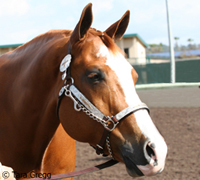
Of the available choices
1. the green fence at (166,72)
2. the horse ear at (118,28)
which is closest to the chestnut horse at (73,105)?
the horse ear at (118,28)

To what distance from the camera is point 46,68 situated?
233cm

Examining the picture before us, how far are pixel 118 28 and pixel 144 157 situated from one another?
1302mm

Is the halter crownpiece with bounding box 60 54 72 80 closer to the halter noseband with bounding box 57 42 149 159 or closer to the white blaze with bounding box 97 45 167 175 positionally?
the halter noseband with bounding box 57 42 149 159

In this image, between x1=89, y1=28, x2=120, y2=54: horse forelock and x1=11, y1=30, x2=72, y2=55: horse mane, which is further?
x1=11, y1=30, x2=72, y2=55: horse mane

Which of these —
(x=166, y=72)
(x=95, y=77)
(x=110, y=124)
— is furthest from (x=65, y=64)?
(x=166, y=72)

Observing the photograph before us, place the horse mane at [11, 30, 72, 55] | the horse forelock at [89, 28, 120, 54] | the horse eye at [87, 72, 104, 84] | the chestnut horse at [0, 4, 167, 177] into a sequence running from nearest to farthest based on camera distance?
the chestnut horse at [0, 4, 167, 177] < the horse eye at [87, 72, 104, 84] < the horse forelock at [89, 28, 120, 54] < the horse mane at [11, 30, 72, 55]

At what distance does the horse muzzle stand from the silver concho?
0.79 metres

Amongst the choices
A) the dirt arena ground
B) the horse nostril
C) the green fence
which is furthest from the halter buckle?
the green fence

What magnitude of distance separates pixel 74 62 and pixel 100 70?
0.93 feet

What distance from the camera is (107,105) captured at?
1966 millimetres

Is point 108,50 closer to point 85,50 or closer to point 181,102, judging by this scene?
point 85,50

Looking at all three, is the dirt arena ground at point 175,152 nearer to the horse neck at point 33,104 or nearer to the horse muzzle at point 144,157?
the horse neck at point 33,104

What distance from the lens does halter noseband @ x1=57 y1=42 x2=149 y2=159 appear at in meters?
1.91

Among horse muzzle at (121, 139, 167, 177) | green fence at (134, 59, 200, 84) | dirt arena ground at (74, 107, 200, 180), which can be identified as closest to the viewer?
horse muzzle at (121, 139, 167, 177)
